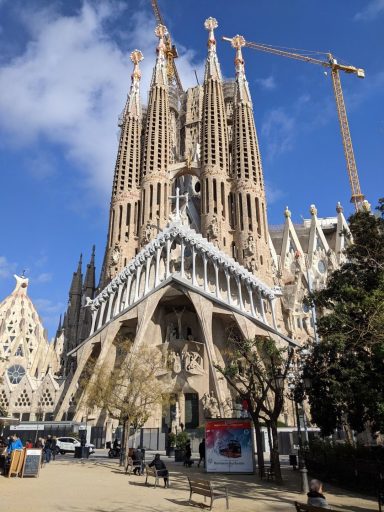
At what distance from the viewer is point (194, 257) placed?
31703mm

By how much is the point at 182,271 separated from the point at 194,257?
154 centimetres

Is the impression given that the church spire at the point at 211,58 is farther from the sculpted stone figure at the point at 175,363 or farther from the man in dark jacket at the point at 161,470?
the man in dark jacket at the point at 161,470

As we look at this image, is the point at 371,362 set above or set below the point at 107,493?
above

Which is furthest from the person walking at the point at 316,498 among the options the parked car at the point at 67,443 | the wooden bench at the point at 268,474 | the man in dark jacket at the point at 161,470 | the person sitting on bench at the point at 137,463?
the parked car at the point at 67,443

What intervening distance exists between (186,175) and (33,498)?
41701 millimetres

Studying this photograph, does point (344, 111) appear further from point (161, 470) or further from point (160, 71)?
point (161, 470)

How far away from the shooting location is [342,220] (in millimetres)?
51656

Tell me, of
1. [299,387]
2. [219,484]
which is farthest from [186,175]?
[219,484]

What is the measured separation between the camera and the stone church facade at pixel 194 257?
30188 millimetres

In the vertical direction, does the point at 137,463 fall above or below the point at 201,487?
above

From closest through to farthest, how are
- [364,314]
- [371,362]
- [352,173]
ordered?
[371,362], [364,314], [352,173]

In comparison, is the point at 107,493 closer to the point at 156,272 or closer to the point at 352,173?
the point at 156,272

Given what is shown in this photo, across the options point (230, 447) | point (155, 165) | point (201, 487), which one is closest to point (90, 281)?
point (155, 165)

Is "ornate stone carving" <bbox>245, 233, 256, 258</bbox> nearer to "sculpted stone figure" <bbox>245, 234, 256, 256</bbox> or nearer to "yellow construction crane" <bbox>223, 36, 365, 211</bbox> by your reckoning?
"sculpted stone figure" <bbox>245, 234, 256, 256</bbox>
